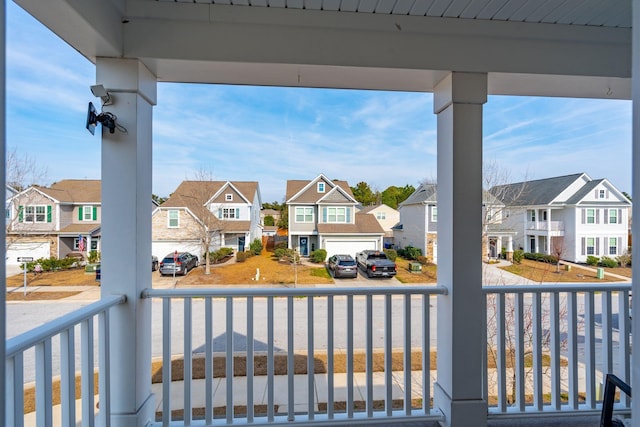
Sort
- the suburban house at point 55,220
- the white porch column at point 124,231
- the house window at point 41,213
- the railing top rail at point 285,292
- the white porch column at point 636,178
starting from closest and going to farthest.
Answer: the white porch column at point 636,178 < the suburban house at point 55,220 < the house window at point 41,213 < the white porch column at point 124,231 < the railing top rail at point 285,292

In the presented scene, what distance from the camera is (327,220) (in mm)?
1810

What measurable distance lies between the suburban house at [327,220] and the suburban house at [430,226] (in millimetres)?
191

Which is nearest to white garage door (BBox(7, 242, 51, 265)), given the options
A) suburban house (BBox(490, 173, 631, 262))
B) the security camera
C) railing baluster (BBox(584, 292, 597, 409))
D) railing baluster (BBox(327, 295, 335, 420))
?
the security camera

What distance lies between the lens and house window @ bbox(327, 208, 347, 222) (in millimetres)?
1812

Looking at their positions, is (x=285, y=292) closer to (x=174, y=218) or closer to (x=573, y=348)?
(x=174, y=218)

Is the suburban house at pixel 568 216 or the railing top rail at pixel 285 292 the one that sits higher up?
the suburban house at pixel 568 216

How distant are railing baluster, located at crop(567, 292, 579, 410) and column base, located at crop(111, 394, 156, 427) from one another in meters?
2.60

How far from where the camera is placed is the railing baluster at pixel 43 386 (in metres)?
1.12

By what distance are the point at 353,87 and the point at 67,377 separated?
2109 millimetres

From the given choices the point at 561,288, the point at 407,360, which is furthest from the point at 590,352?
the point at 407,360

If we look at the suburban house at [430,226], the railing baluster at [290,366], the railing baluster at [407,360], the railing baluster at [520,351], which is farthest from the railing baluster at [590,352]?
the railing baluster at [290,366]

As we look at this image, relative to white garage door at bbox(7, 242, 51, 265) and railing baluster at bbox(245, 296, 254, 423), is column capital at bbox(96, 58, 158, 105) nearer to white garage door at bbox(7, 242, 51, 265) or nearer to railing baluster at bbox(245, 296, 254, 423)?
white garage door at bbox(7, 242, 51, 265)

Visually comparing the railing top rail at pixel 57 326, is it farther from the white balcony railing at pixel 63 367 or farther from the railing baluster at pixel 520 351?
the railing baluster at pixel 520 351

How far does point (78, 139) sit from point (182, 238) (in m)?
0.72
